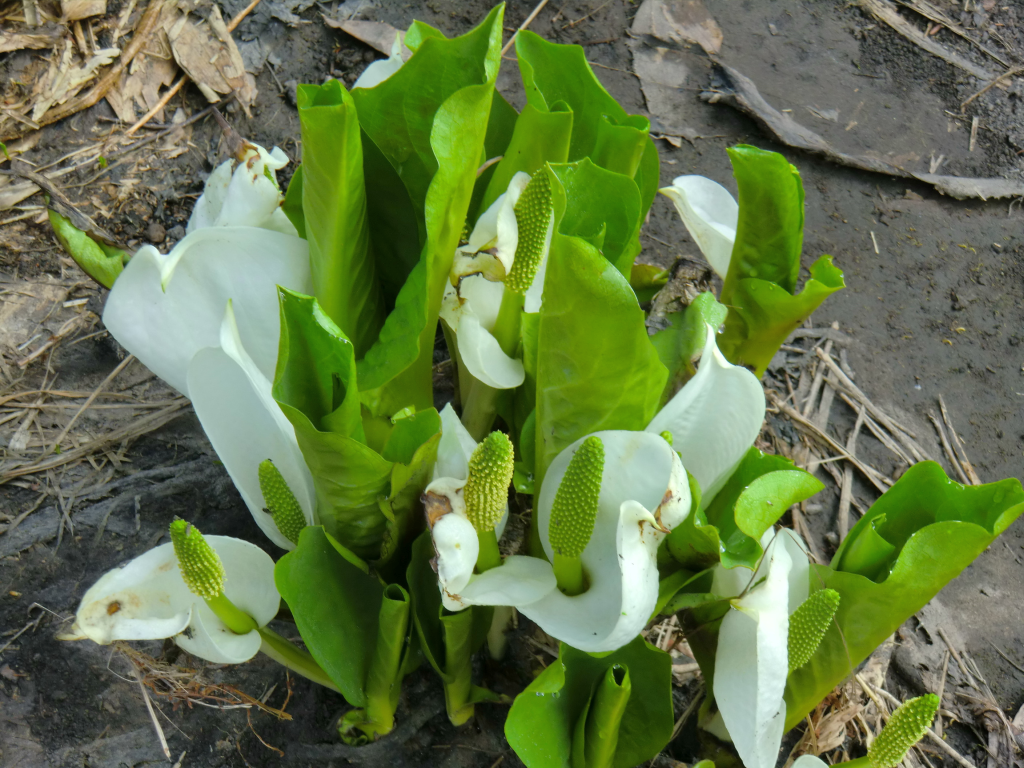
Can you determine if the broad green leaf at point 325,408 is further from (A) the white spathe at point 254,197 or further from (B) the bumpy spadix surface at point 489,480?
(A) the white spathe at point 254,197

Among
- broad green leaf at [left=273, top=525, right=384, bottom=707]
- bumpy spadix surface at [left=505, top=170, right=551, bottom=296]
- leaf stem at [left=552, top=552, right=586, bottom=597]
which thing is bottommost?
broad green leaf at [left=273, top=525, right=384, bottom=707]

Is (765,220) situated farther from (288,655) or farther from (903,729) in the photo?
(288,655)

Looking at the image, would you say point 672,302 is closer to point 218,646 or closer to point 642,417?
point 642,417

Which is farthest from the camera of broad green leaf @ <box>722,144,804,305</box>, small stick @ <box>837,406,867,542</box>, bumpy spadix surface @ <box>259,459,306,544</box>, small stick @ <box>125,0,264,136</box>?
small stick @ <box>125,0,264,136</box>

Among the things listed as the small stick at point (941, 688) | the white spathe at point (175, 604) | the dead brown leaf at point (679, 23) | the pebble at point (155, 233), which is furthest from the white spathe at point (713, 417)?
the dead brown leaf at point (679, 23)

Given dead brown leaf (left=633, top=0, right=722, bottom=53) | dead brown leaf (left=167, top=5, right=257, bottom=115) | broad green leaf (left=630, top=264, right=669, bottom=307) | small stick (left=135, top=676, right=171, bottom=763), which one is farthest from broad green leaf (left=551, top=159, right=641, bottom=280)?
dead brown leaf (left=633, top=0, right=722, bottom=53)

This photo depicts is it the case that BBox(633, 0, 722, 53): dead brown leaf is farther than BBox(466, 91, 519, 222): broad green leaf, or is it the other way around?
BBox(633, 0, 722, 53): dead brown leaf

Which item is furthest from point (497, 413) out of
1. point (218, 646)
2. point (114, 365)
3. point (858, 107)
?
point (858, 107)

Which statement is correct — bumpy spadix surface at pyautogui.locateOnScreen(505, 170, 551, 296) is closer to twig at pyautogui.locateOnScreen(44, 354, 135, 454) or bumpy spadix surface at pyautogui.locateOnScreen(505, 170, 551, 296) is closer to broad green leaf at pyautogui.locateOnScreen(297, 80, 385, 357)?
broad green leaf at pyautogui.locateOnScreen(297, 80, 385, 357)
